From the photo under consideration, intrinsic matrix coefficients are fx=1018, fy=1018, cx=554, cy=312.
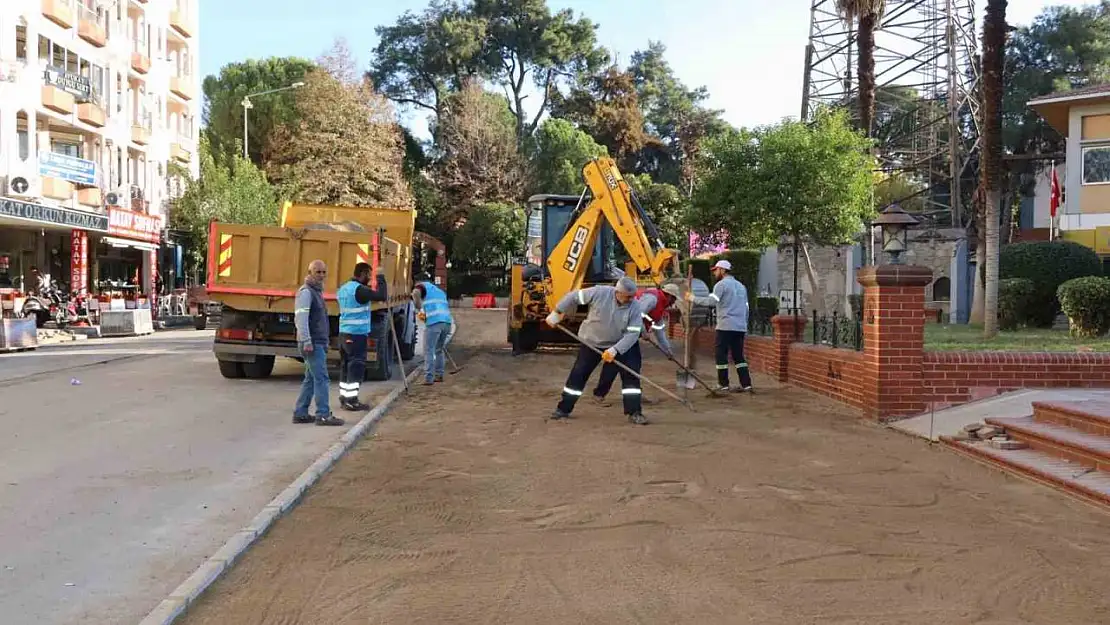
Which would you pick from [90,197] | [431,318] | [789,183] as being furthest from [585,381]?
[90,197]

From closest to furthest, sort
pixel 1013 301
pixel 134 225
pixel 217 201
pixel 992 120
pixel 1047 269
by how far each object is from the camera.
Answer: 1. pixel 992 120
2. pixel 1013 301
3. pixel 1047 269
4. pixel 134 225
5. pixel 217 201

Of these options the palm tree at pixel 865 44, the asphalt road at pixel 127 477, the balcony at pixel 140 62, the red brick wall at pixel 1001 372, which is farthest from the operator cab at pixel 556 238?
the balcony at pixel 140 62

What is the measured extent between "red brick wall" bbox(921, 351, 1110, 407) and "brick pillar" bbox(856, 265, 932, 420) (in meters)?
0.14

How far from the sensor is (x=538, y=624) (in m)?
4.54

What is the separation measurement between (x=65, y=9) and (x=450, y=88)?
26.0m

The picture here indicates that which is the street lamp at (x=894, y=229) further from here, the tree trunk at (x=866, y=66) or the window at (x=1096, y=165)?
the window at (x=1096, y=165)

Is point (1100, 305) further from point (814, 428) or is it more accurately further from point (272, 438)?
point (272, 438)

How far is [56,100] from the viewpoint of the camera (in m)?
A: 30.8

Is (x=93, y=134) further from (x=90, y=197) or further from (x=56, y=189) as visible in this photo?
(x=56, y=189)

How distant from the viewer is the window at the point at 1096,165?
80.4 feet

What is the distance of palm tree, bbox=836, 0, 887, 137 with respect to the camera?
81.8 ft

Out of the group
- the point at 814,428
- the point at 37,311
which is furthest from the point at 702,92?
the point at 814,428

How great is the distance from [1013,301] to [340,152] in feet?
108

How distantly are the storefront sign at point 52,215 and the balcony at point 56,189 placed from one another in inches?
28.1
